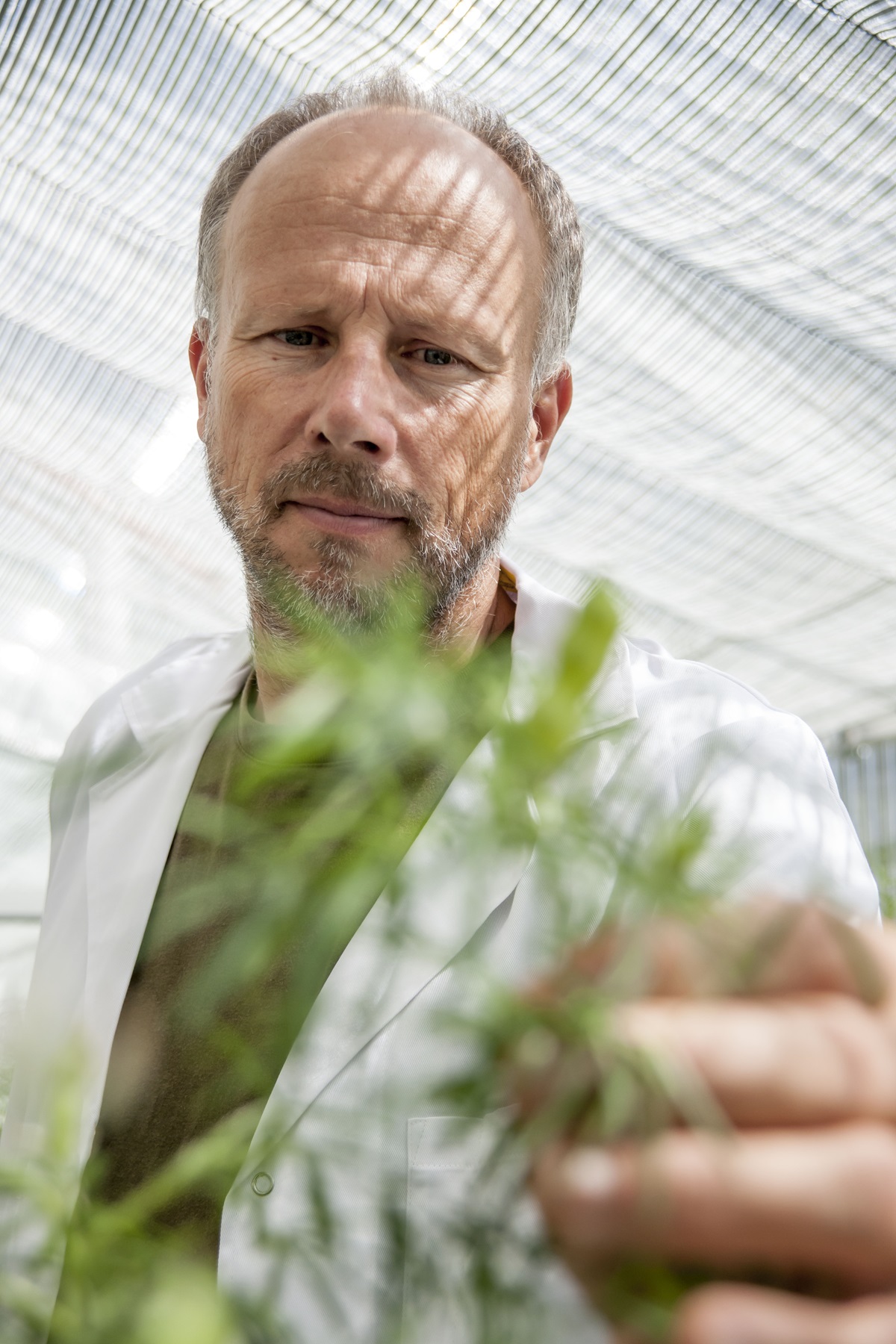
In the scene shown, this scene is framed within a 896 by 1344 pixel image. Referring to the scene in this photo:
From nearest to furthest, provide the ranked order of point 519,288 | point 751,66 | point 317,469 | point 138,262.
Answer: point 317,469, point 519,288, point 751,66, point 138,262

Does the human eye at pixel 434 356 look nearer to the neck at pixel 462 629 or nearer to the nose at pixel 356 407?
the nose at pixel 356 407

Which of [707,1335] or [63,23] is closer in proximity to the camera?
[707,1335]

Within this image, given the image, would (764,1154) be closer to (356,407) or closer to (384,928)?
(384,928)

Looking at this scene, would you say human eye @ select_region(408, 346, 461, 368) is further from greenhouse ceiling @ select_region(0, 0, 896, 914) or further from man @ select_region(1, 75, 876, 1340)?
greenhouse ceiling @ select_region(0, 0, 896, 914)

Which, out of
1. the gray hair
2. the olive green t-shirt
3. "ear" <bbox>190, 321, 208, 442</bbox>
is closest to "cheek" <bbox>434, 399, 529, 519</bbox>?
the gray hair

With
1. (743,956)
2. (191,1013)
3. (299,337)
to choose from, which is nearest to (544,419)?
(299,337)

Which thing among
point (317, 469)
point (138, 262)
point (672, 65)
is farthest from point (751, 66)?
point (138, 262)

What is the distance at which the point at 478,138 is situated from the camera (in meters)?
1.31

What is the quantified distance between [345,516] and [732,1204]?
894 millimetres

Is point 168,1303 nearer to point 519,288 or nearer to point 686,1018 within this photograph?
point 686,1018

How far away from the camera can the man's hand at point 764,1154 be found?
209mm

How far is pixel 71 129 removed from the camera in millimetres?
2475

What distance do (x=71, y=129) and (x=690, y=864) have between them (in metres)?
2.66

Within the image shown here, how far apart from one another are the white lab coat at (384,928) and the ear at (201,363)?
0.30m
